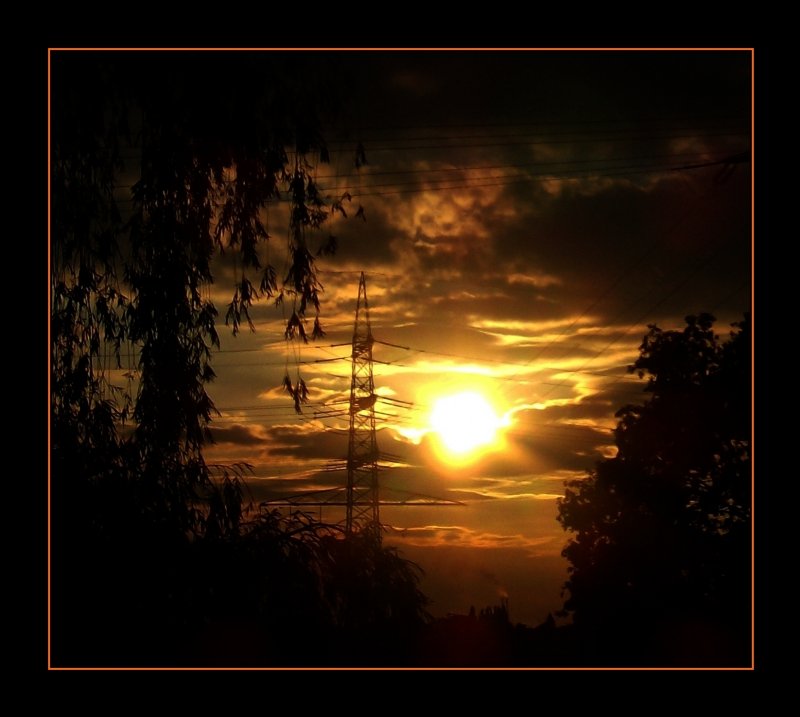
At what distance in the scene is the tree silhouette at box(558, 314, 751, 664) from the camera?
12023 millimetres

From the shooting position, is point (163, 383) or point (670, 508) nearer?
point (163, 383)

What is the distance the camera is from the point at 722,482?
1276 centimetres

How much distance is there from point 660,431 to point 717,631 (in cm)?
395

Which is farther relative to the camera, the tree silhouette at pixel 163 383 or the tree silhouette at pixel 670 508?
the tree silhouette at pixel 670 508

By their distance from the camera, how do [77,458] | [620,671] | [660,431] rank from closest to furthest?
[620,671] → [77,458] → [660,431]

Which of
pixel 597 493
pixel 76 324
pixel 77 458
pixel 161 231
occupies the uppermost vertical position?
pixel 161 231

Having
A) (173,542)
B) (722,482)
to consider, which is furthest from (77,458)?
(722,482)

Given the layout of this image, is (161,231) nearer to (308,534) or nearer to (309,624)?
(308,534)

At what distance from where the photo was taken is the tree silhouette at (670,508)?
39.4ft

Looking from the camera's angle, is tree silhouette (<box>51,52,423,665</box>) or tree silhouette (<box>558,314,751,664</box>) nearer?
tree silhouette (<box>51,52,423,665</box>)

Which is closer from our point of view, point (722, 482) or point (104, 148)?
point (104, 148)

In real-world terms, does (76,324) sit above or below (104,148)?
below

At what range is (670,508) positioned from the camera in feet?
44.2

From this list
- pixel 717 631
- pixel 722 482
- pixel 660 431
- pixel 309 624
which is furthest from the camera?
pixel 660 431
